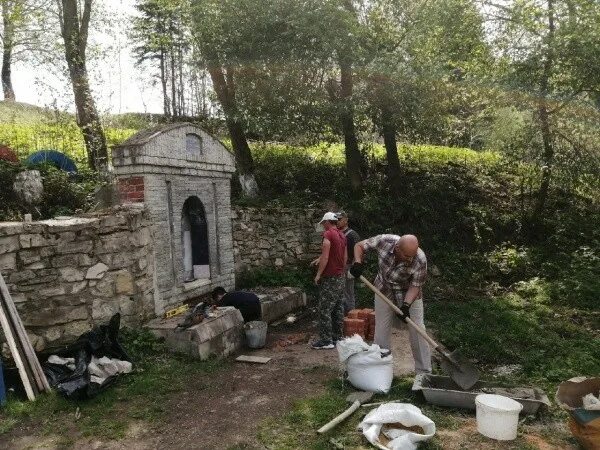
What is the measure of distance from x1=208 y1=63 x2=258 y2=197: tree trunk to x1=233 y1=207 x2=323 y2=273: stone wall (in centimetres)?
144

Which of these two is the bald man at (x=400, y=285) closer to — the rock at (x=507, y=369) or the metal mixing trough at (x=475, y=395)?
the metal mixing trough at (x=475, y=395)

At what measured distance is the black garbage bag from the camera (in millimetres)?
5098

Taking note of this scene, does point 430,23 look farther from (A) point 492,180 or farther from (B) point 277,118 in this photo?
(A) point 492,180

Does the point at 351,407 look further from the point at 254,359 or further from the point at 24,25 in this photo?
the point at 24,25

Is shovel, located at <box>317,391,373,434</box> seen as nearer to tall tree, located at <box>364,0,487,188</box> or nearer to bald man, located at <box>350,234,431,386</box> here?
bald man, located at <box>350,234,431,386</box>

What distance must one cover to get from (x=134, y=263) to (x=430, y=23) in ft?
26.6

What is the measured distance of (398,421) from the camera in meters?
4.45

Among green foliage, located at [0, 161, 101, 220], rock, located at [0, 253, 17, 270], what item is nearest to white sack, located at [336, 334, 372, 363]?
rock, located at [0, 253, 17, 270]

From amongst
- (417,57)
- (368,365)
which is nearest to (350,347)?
(368,365)

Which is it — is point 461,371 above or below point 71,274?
below

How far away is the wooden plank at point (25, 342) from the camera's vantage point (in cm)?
518

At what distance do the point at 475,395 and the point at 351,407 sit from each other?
120 cm

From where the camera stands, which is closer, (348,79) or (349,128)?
(348,79)

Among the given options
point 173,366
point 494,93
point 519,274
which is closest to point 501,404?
point 173,366
